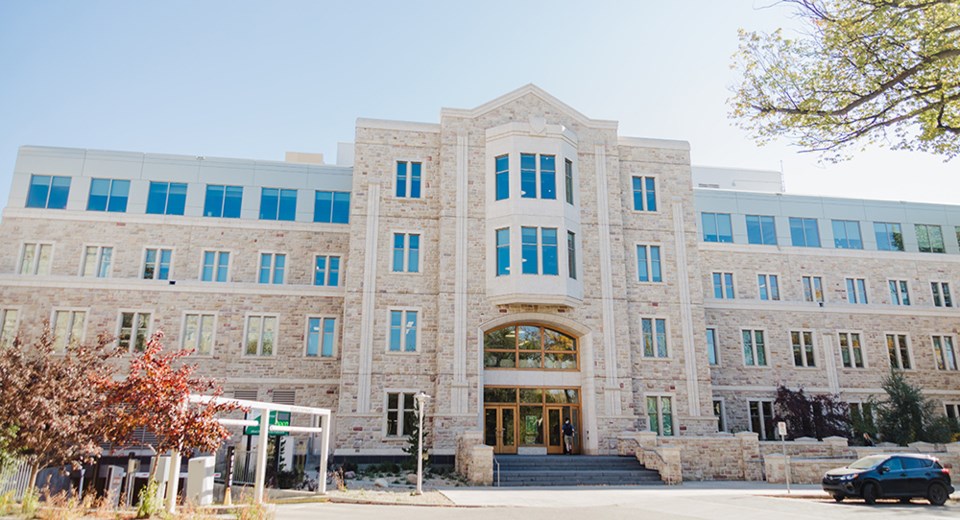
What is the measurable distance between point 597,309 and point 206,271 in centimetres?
1720

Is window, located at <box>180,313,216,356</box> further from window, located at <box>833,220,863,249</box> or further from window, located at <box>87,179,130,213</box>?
window, located at <box>833,220,863,249</box>

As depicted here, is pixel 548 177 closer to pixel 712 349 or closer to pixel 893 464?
pixel 712 349

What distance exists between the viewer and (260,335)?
2764cm

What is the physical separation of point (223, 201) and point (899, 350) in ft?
111

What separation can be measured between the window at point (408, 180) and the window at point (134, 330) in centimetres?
1197

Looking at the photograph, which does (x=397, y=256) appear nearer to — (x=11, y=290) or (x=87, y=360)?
(x=87, y=360)

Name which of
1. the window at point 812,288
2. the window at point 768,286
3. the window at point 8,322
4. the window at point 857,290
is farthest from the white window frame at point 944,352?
the window at point 8,322

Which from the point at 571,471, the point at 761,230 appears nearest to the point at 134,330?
the point at 571,471

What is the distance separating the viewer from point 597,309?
2664 cm

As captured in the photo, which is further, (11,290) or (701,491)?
(11,290)

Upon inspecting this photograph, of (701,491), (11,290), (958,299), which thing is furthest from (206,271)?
(958,299)

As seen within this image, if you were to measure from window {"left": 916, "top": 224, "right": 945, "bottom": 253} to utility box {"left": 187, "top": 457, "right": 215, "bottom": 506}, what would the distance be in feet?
120

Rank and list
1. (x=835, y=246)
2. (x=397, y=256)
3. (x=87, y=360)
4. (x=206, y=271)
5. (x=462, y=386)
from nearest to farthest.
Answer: (x=87, y=360)
(x=462, y=386)
(x=397, y=256)
(x=206, y=271)
(x=835, y=246)

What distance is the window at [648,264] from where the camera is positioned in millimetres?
28141
